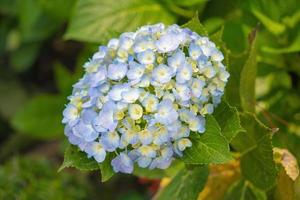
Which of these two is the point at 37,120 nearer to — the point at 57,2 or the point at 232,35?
the point at 57,2

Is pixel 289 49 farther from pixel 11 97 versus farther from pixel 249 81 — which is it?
pixel 11 97

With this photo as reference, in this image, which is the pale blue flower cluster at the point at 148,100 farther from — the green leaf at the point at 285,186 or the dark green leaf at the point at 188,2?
the dark green leaf at the point at 188,2

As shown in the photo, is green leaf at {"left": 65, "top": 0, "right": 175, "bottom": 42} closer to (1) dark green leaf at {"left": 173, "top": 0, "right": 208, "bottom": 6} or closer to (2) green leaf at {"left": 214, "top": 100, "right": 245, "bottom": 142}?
(1) dark green leaf at {"left": 173, "top": 0, "right": 208, "bottom": 6}

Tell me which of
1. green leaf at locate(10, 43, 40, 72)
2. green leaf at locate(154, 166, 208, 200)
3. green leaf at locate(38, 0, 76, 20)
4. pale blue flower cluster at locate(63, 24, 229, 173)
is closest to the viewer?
pale blue flower cluster at locate(63, 24, 229, 173)

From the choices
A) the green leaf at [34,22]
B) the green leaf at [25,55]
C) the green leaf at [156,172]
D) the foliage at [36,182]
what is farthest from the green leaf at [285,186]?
the green leaf at [25,55]

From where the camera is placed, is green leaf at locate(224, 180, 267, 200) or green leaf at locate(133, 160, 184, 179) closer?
green leaf at locate(224, 180, 267, 200)

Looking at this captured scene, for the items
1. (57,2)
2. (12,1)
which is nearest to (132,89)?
(57,2)

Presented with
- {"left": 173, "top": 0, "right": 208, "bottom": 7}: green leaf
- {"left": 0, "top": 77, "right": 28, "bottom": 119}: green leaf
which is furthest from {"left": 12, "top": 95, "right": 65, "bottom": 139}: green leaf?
{"left": 173, "top": 0, "right": 208, "bottom": 7}: green leaf

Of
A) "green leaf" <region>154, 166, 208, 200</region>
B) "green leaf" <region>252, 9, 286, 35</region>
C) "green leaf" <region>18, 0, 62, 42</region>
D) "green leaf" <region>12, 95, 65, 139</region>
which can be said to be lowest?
"green leaf" <region>12, 95, 65, 139</region>
